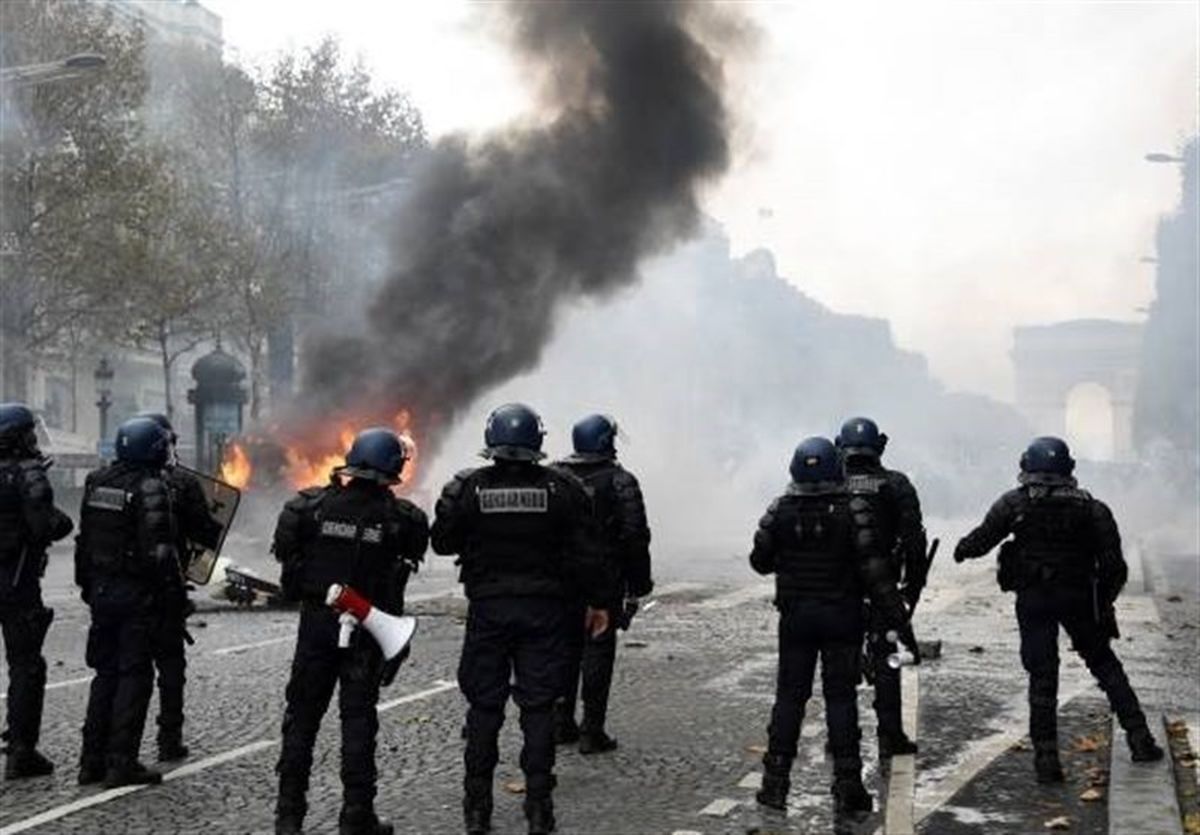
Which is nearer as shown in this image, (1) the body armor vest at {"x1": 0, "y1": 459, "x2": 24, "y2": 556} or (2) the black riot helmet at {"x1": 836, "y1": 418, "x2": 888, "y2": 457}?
(1) the body armor vest at {"x1": 0, "y1": 459, "x2": 24, "y2": 556}

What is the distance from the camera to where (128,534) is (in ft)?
23.7

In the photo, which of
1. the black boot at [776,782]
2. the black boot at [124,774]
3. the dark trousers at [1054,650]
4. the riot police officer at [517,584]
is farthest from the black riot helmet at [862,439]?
the black boot at [124,774]

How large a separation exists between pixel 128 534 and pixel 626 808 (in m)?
2.87

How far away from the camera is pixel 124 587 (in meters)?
7.19

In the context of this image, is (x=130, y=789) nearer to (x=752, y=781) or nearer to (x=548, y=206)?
(x=752, y=781)

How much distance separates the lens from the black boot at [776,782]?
6.56 meters

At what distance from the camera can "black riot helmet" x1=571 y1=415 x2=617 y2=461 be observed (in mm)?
8273

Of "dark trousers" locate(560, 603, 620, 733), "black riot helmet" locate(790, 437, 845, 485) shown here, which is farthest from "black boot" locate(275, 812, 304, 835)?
"black riot helmet" locate(790, 437, 845, 485)

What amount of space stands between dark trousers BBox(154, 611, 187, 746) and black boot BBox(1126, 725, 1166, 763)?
506cm

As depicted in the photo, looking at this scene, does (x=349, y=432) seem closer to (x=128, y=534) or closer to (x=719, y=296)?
(x=128, y=534)

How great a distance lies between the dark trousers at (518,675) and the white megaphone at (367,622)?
302 millimetres

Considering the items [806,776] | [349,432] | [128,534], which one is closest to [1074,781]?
[806,776]

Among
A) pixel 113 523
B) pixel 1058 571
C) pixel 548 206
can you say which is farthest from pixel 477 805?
pixel 548 206

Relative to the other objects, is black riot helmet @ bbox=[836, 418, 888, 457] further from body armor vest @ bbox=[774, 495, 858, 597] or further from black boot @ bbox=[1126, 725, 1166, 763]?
black boot @ bbox=[1126, 725, 1166, 763]
